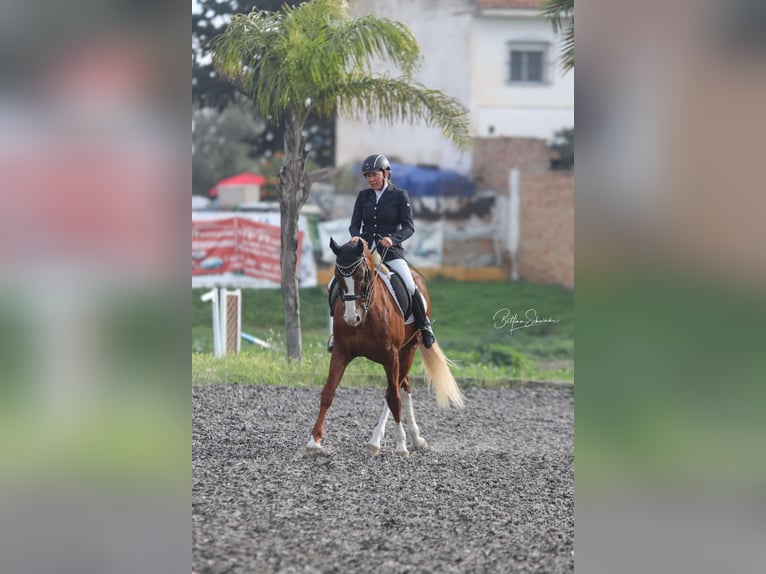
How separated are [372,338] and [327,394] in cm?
50

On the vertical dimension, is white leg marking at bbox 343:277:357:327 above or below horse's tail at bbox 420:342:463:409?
above

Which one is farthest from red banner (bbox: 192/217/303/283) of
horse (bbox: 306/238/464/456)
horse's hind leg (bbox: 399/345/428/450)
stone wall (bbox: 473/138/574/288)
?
horse (bbox: 306/238/464/456)

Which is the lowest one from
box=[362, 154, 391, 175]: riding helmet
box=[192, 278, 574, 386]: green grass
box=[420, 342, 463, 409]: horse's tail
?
box=[192, 278, 574, 386]: green grass

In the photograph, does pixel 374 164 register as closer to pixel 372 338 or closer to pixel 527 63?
pixel 372 338

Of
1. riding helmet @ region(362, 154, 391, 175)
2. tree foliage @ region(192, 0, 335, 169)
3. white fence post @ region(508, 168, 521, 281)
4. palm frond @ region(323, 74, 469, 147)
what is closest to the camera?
riding helmet @ region(362, 154, 391, 175)

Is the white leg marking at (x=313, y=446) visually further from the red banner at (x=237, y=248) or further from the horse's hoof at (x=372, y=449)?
the red banner at (x=237, y=248)

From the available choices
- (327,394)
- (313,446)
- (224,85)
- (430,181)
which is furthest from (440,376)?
(430,181)

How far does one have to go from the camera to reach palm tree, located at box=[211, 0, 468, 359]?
9727 millimetres

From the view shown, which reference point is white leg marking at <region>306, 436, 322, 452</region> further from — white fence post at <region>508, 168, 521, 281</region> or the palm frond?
white fence post at <region>508, 168, 521, 281</region>

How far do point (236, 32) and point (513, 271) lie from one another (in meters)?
7.43

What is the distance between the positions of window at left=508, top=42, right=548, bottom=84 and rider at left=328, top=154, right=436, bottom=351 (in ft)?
33.4

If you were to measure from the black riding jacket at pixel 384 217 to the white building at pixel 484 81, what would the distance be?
6.52 meters
